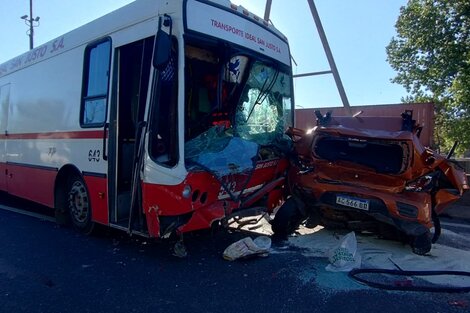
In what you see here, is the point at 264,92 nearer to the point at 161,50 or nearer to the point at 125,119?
the point at 125,119

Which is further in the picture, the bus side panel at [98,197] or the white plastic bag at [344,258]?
the bus side panel at [98,197]

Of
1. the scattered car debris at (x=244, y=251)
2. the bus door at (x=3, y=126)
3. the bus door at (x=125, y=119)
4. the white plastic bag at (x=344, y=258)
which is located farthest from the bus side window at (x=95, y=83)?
the bus door at (x=3, y=126)

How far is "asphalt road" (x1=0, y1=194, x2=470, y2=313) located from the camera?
3699mm

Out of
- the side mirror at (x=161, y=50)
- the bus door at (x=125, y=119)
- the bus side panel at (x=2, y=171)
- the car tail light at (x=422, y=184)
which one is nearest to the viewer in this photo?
the side mirror at (x=161, y=50)

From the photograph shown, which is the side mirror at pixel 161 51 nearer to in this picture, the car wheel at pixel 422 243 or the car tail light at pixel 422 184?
the car tail light at pixel 422 184

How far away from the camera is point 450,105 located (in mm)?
20922

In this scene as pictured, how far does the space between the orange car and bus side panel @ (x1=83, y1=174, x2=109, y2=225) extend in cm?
230

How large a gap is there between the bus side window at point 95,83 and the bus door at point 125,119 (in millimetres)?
209

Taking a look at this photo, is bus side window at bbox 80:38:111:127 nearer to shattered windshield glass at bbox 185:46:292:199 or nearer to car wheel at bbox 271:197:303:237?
shattered windshield glass at bbox 185:46:292:199

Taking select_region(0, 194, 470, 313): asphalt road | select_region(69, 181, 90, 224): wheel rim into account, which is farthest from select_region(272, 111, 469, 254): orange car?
select_region(69, 181, 90, 224): wheel rim

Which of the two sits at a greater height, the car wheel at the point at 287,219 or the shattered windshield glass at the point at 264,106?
the shattered windshield glass at the point at 264,106

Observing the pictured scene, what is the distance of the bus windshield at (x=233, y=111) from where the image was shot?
15.6 feet

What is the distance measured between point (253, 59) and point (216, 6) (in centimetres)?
99

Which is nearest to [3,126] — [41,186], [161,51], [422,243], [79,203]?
[41,186]
